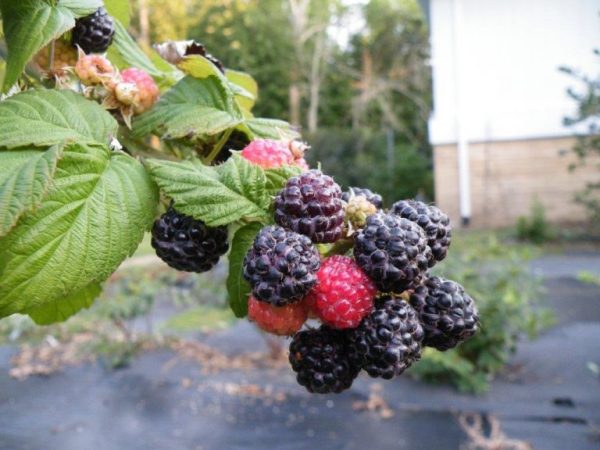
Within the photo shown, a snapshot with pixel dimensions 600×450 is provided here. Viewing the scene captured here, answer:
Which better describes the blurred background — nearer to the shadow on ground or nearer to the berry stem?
the shadow on ground

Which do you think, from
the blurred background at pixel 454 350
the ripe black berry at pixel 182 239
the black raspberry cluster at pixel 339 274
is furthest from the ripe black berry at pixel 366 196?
the blurred background at pixel 454 350

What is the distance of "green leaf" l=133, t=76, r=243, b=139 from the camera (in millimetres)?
501

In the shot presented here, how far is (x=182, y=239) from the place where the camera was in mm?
476

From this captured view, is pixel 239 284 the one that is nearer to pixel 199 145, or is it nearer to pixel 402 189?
pixel 199 145

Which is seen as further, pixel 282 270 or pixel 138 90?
pixel 138 90

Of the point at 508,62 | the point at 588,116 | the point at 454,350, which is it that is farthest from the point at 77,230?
the point at 508,62

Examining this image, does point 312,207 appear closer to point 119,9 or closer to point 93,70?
point 93,70

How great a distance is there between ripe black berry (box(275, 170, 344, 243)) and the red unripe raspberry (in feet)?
0.21

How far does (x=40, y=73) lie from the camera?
543 mm

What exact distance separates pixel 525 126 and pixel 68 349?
6.60 m

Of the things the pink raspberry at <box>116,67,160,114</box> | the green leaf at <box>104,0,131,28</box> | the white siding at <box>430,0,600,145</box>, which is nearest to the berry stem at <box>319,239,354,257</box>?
the pink raspberry at <box>116,67,160,114</box>

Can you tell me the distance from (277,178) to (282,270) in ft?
0.30

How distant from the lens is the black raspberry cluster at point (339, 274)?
0.42 meters

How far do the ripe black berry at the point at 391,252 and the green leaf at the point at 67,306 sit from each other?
12.5 inches
